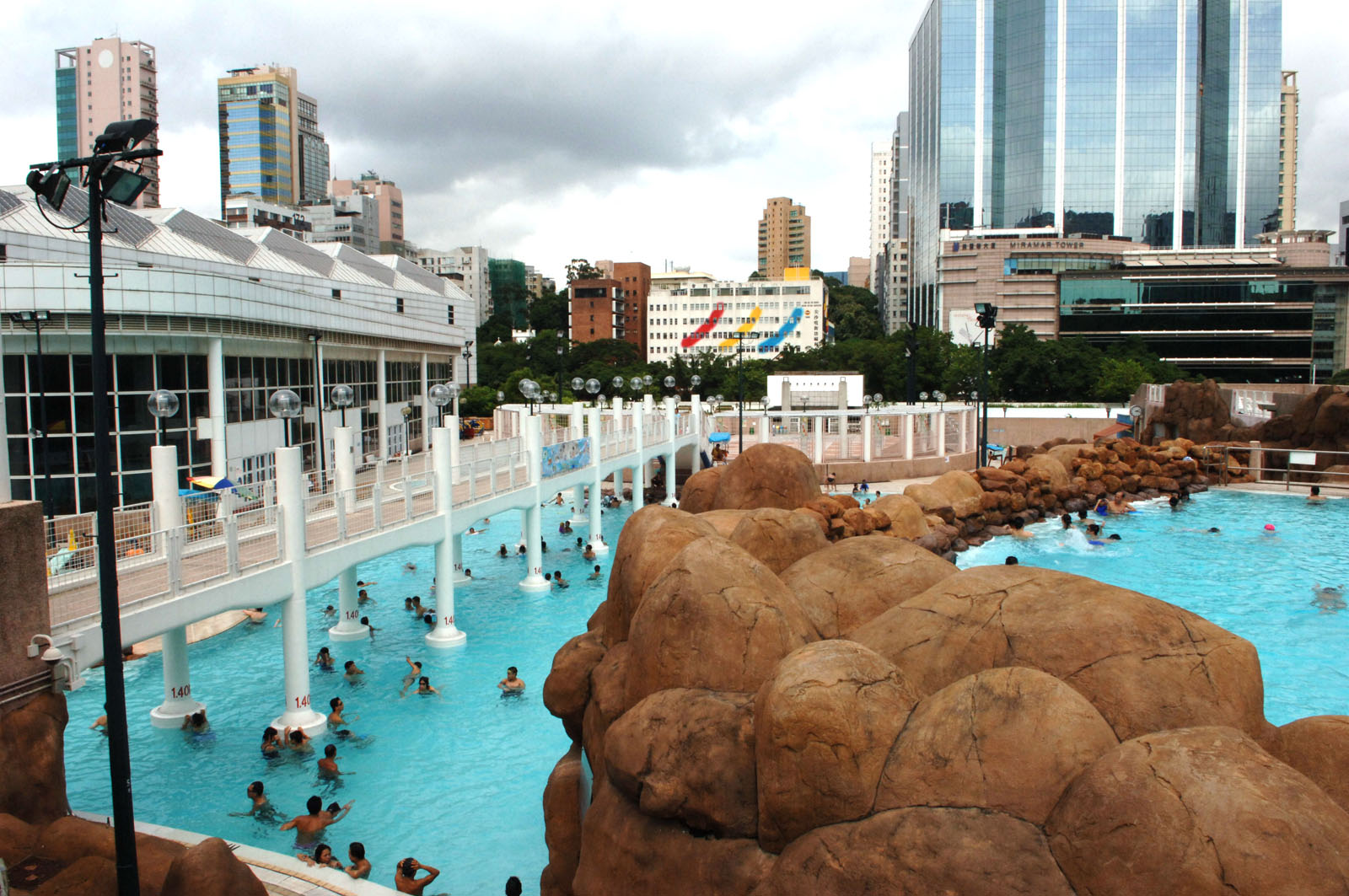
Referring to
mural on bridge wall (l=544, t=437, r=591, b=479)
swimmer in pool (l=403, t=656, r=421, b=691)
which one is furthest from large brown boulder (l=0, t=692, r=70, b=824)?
mural on bridge wall (l=544, t=437, r=591, b=479)

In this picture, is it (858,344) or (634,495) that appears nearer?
(634,495)

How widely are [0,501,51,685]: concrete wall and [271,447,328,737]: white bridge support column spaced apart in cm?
521

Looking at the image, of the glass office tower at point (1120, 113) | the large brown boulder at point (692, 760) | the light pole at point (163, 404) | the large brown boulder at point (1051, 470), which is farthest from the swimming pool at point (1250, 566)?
the glass office tower at point (1120, 113)

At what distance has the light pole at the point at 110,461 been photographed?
7.99 metres

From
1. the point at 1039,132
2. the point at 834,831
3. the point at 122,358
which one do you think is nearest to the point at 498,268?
the point at 1039,132

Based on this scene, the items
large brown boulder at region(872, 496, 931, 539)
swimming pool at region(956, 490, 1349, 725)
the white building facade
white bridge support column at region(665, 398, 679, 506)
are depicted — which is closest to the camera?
swimming pool at region(956, 490, 1349, 725)

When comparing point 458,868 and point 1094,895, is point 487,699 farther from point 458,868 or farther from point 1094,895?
point 1094,895

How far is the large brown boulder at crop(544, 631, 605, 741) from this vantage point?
1069 centimetres

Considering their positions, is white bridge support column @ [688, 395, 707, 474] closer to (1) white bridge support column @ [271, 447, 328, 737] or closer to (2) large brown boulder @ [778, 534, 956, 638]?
(1) white bridge support column @ [271, 447, 328, 737]

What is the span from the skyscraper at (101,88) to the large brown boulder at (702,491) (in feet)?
576

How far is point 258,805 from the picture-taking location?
46.2ft

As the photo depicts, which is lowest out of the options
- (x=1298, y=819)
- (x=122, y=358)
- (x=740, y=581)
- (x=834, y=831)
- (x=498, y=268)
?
(x=834, y=831)

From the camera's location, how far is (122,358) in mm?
28328

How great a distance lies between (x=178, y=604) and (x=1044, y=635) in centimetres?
1170
